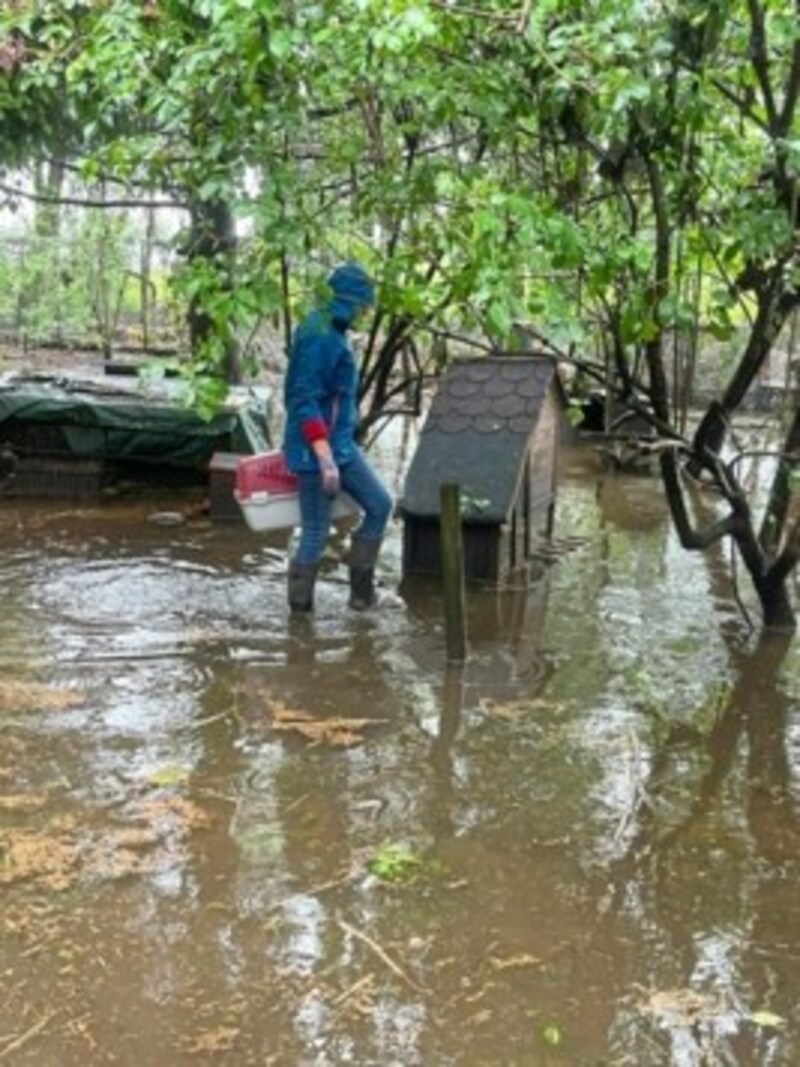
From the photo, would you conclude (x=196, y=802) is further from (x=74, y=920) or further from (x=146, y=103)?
(x=146, y=103)

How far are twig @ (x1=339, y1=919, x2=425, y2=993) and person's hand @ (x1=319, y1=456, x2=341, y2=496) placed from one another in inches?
A: 119

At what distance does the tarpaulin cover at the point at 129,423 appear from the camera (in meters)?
9.71

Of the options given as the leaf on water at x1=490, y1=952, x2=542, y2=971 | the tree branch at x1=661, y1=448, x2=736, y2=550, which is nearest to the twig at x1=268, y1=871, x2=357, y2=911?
the leaf on water at x1=490, y1=952, x2=542, y2=971

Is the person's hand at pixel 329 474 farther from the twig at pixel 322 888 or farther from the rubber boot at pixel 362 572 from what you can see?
the twig at pixel 322 888

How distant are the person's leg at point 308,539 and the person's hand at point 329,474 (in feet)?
0.40

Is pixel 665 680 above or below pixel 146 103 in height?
below

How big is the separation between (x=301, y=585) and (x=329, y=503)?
0.47m

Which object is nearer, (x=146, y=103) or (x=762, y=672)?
(x=146, y=103)

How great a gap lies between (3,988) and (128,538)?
18.1 ft

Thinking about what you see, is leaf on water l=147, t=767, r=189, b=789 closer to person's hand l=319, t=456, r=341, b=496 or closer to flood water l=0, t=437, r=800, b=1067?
flood water l=0, t=437, r=800, b=1067

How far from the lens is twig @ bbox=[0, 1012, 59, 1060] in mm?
2848

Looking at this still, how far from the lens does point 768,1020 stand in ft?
10.1

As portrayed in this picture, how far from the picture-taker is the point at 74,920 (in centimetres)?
343

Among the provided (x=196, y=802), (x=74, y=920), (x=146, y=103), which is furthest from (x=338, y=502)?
(x=74, y=920)
